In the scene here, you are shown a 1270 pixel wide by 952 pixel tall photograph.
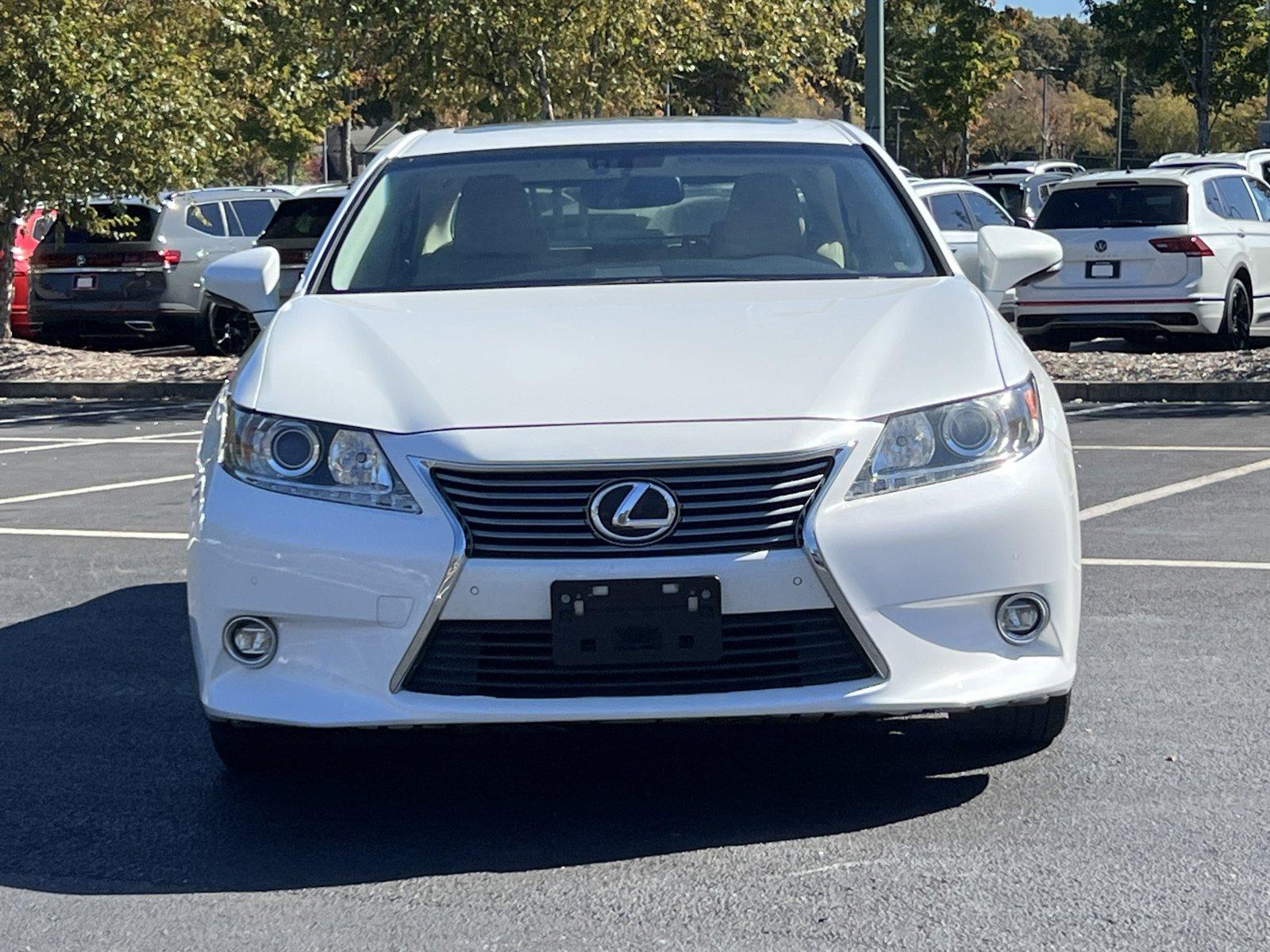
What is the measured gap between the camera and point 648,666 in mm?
4223

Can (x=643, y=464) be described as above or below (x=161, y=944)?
above

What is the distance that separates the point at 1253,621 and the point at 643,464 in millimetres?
3078

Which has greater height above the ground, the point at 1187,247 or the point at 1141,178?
the point at 1141,178


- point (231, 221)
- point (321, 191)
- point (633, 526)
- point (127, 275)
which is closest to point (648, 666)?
point (633, 526)

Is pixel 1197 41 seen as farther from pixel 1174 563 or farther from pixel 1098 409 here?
pixel 1174 563

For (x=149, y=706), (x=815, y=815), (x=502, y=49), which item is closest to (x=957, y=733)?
(x=815, y=815)

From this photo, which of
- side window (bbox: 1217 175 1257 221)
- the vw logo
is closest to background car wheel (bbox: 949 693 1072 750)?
the vw logo

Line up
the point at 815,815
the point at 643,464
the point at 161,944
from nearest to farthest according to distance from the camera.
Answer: the point at 161,944, the point at 643,464, the point at 815,815

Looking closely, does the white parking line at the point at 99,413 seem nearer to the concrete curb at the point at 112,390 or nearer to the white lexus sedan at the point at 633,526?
the concrete curb at the point at 112,390

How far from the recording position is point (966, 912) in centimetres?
382

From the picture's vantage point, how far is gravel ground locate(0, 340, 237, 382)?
1777 cm

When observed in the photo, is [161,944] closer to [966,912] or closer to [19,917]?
[19,917]

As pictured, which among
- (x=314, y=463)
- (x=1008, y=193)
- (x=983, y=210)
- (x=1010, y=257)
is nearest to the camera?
(x=314, y=463)

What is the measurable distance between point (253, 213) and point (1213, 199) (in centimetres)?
981
